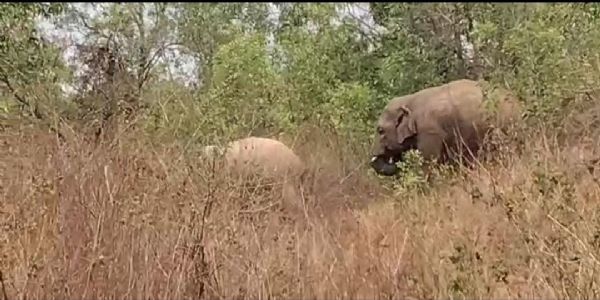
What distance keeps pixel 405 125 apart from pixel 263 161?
2.67 metres

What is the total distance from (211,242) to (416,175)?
329 centimetres

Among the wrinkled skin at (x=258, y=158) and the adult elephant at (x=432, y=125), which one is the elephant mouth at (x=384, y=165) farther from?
the wrinkled skin at (x=258, y=158)

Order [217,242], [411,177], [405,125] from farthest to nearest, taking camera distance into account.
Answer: [405,125]
[411,177]
[217,242]

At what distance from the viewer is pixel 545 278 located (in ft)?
11.3

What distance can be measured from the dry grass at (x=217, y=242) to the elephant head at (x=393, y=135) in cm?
379

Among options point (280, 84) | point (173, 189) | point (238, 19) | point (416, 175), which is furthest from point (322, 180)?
point (238, 19)

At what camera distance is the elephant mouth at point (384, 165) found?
26.4 ft

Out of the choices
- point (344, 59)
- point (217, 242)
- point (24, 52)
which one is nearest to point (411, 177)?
point (24, 52)

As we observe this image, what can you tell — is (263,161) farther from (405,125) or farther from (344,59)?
(344,59)

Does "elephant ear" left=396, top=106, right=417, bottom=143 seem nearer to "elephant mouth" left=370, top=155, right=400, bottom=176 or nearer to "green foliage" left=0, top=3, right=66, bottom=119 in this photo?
"elephant mouth" left=370, top=155, right=400, bottom=176

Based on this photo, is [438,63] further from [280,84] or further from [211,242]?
[211,242]

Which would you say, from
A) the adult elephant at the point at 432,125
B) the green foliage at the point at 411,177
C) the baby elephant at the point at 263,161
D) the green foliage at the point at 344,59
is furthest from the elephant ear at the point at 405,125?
the baby elephant at the point at 263,161

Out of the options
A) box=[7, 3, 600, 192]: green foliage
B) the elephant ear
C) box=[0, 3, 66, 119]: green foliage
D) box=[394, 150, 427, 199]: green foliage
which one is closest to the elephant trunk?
the elephant ear

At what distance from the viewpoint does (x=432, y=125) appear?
809cm
